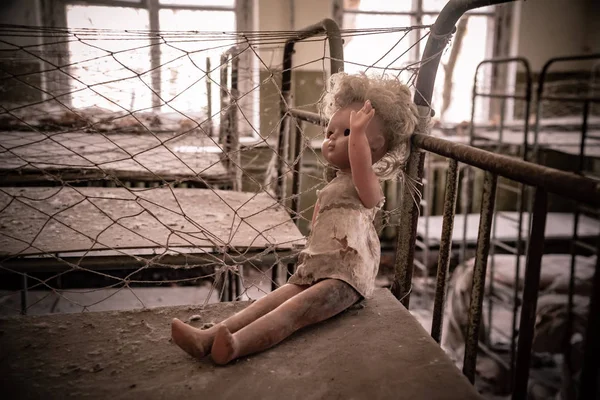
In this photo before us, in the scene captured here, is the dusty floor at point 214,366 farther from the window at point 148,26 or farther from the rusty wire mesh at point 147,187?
the window at point 148,26

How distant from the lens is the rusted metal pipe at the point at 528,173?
2.26 ft

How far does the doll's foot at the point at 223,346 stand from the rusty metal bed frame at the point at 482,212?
50cm

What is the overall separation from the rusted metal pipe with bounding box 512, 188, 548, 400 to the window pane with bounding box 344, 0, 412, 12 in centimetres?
380

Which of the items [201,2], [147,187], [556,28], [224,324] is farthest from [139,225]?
[556,28]

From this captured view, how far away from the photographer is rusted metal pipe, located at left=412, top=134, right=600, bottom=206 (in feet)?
2.26

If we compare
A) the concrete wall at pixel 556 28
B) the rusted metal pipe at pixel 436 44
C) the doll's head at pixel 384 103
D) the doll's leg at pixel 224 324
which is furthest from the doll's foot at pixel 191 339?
the concrete wall at pixel 556 28

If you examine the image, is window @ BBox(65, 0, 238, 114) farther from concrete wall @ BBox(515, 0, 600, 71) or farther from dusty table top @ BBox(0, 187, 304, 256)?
concrete wall @ BBox(515, 0, 600, 71)

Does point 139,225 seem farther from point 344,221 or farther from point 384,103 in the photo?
point 384,103

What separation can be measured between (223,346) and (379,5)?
4026mm

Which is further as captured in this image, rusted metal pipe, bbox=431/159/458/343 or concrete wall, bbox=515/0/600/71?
concrete wall, bbox=515/0/600/71

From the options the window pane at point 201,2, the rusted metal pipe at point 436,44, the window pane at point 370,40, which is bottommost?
the rusted metal pipe at point 436,44

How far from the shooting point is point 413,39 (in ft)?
14.5

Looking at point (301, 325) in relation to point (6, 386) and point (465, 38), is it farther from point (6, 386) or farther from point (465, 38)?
point (465, 38)

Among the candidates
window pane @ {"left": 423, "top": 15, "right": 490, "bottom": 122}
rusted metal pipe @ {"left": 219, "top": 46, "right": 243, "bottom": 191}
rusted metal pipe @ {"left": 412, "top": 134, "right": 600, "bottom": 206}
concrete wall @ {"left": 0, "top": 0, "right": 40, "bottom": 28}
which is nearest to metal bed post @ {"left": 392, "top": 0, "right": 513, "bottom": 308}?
rusted metal pipe @ {"left": 412, "top": 134, "right": 600, "bottom": 206}
